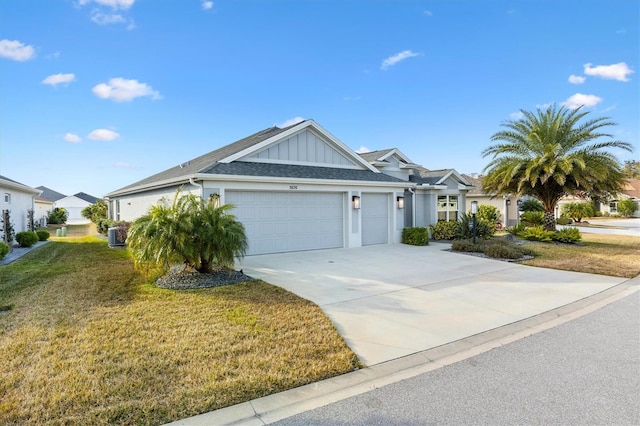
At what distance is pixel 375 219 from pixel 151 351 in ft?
37.5

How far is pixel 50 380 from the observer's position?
332cm

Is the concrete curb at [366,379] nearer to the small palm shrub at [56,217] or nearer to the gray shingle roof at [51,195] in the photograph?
the small palm shrub at [56,217]

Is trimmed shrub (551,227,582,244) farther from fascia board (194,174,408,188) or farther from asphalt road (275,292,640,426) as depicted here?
asphalt road (275,292,640,426)

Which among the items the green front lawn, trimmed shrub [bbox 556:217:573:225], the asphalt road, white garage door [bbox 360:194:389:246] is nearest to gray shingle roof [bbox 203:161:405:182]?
white garage door [bbox 360:194:389:246]

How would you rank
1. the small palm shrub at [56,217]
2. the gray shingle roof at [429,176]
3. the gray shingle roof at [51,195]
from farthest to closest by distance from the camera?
1. the gray shingle roof at [51,195]
2. the small palm shrub at [56,217]
3. the gray shingle roof at [429,176]

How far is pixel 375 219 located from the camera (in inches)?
568

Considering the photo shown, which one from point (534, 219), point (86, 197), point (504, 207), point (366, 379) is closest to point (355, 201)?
point (366, 379)

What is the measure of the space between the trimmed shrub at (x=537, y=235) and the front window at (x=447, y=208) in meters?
3.41

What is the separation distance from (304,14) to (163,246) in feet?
37.7

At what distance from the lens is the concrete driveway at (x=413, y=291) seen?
15.6 ft

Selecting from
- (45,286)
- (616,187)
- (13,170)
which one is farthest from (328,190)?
(13,170)

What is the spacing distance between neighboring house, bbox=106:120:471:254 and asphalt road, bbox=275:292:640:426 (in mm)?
8458

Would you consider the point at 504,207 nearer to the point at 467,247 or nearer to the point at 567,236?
the point at 567,236

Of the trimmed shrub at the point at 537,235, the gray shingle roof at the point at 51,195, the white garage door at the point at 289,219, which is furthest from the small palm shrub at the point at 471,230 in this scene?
the gray shingle roof at the point at 51,195
